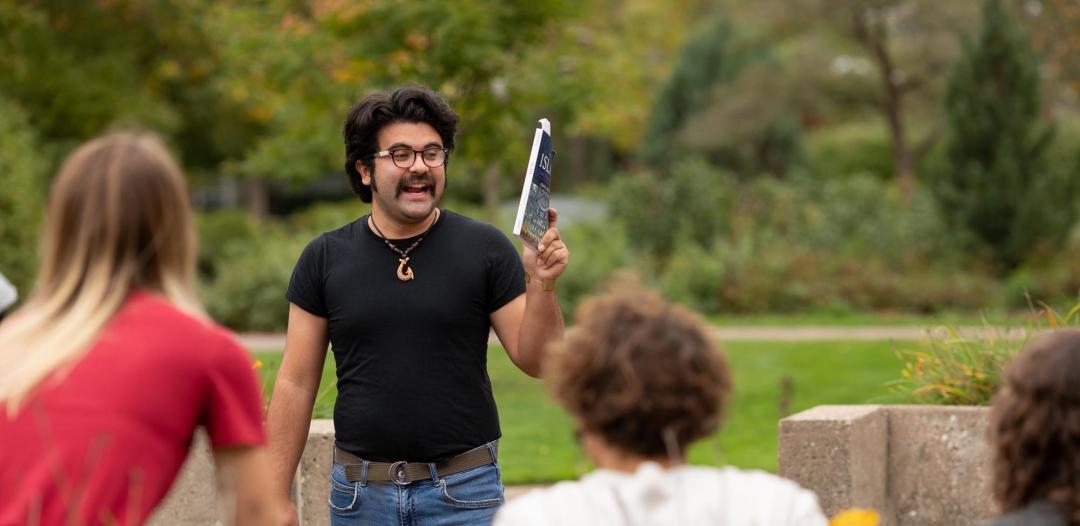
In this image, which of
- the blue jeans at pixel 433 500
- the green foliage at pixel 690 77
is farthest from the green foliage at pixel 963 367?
the green foliage at pixel 690 77

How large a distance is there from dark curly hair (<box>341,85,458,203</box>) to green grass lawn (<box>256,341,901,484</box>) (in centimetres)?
228

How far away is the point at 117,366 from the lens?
227 centimetres

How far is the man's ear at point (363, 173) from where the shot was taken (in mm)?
4047

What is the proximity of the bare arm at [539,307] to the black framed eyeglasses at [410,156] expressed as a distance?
390 millimetres

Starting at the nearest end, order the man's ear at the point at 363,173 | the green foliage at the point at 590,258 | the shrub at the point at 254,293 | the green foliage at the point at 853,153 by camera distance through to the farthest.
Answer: the man's ear at the point at 363,173, the shrub at the point at 254,293, the green foliage at the point at 590,258, the green foliage at the point at 853,153

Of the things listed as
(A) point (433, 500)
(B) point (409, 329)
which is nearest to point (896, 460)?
(A) point (433, 500)

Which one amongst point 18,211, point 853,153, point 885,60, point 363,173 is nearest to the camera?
point 363,173

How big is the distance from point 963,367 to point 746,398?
5665 millimetres

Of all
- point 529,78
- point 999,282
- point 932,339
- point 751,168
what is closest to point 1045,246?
point 999,282

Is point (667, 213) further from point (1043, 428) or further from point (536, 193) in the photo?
point (1043, 428)

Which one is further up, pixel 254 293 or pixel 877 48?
pixel 877 48

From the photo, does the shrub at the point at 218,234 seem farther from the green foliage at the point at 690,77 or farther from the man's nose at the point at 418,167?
the man's nose at the point at 418,167

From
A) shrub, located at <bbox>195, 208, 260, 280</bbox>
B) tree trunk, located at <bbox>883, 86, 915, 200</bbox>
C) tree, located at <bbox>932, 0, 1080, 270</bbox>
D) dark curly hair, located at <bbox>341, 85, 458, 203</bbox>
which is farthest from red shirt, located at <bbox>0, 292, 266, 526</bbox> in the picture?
tree trunk, located at <bbox>883, 86, 915, 200</bbox>

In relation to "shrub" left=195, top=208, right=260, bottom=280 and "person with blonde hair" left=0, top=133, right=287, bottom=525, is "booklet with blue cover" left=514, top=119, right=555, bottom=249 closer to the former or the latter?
"person with blonde hair" left=0, top=133, right=287, bottom=525
